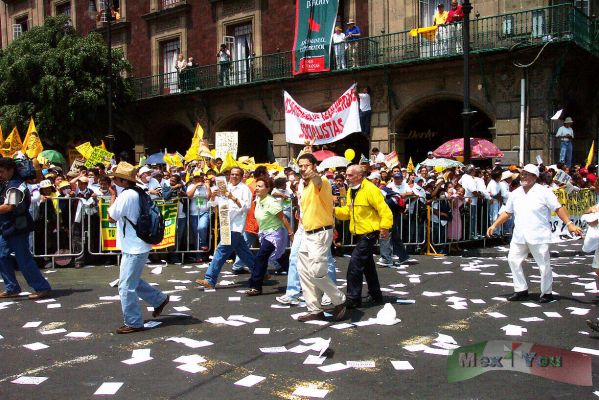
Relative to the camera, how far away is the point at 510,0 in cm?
1803

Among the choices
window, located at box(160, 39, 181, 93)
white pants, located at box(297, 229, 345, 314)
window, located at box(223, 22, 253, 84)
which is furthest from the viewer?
window, located at box(160, 39, 181, 93)

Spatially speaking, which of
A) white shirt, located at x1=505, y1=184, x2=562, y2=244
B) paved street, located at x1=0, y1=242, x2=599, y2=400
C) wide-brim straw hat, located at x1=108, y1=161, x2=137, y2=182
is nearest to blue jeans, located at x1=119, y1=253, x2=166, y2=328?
paved street, located at x1=0, y1=242, x2=599, y2=400

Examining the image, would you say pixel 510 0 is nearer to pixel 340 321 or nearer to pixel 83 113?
pixel 340 321

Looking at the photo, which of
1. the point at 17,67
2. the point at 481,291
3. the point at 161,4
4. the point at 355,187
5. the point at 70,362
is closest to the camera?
the point at 70,362

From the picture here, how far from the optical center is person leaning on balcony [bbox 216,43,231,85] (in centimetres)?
2406

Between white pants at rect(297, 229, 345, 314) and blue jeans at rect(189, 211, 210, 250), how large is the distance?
182 inches

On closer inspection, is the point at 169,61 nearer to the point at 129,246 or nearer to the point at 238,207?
the point at 238,207

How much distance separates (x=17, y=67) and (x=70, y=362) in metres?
22.2

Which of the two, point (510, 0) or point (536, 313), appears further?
point (510, 0)

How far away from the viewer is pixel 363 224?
7410mm

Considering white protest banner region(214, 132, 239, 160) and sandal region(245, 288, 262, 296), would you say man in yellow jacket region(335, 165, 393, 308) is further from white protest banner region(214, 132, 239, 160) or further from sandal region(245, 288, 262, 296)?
white protest banner region(214, 132, 239, 160)

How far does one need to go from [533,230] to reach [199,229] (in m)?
5.84

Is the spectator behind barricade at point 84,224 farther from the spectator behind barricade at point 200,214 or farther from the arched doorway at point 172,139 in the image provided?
the arched doorway at point 172,139

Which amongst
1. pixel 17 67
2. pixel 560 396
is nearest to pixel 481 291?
pixel 560 396
